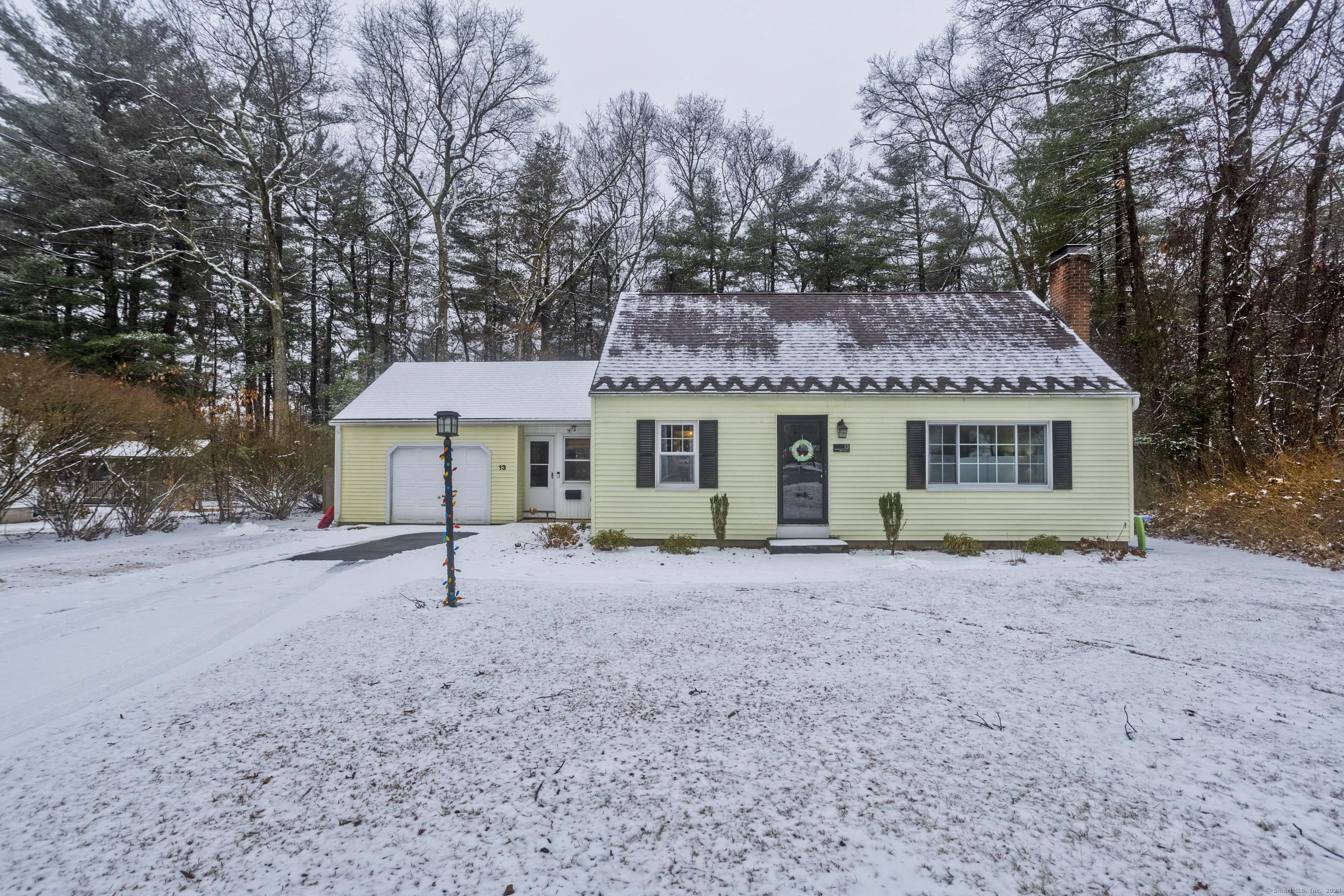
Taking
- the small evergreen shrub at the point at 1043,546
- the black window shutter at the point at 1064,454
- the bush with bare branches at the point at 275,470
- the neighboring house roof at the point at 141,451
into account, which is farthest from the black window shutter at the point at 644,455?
the bush with bare branches at the point at 275,470

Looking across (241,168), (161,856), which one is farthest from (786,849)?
(241,168)

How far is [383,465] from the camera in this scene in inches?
523

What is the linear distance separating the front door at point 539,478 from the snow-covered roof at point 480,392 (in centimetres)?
90

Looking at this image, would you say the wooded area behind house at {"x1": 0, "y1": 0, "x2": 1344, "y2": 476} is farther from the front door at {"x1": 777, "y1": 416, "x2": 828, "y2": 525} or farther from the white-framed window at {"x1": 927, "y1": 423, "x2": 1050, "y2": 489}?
the front door at {"x1": 777, "y1": 416, "x2": 828, "y2": 525}

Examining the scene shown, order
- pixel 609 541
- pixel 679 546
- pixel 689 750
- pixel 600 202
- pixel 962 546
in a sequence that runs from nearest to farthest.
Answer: pixel 689 750, pixel 962 546, pixel 679 546, pixel 609 541, pixel 600 202

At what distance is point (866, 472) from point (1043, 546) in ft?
9.80

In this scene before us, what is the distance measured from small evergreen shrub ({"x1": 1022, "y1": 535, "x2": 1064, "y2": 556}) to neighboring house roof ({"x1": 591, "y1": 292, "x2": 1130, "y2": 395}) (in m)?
2.48

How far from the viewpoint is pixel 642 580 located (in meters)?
7.52

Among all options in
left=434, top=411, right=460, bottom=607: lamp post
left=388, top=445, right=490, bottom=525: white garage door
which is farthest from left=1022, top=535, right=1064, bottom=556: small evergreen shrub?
left=388, top=445, right=490, bottom=525: white garage door

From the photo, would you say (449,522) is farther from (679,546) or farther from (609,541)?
(679,546)

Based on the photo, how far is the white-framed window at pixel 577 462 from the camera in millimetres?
13648

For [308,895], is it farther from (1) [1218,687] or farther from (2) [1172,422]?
(2) [1172,422]

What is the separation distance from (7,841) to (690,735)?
3.07 metres

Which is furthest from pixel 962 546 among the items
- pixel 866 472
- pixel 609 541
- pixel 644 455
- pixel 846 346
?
pixel 609 541
